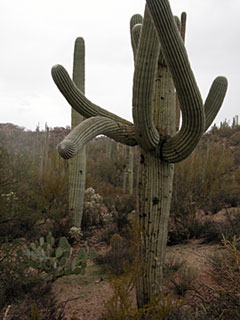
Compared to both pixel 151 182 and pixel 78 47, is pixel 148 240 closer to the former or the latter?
pixel 151 182

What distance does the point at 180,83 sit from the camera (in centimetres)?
230

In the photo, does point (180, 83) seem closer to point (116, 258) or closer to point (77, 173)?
point (116, 258)

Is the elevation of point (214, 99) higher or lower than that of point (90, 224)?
higher

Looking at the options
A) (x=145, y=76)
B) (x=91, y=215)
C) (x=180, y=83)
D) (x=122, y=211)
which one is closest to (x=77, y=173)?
(x=91, y=215)

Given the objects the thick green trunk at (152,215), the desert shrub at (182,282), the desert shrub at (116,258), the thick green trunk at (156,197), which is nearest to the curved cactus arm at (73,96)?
the thick green trunk at (156,197)

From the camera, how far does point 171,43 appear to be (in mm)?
2135

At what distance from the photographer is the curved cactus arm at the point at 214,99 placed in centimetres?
316

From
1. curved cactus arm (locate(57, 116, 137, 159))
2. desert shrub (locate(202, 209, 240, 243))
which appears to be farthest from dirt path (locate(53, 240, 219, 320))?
curved cactus arm (locate(57, 116, 137, 159))

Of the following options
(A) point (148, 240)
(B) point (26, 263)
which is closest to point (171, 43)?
(A) point (148, 240)

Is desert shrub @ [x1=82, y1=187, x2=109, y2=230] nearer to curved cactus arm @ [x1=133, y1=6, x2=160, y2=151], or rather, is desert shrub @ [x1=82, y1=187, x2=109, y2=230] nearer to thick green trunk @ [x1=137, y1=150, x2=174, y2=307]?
thick green trunk @ [x1=137, y1=150, x2=174, y2=307]

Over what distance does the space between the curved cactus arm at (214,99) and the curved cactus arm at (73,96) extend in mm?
887

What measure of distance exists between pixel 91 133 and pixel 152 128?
2.01ft

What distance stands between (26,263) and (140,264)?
2.29 m

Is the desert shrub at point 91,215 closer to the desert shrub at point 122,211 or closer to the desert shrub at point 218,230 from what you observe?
the desert shrub at point 122,211
